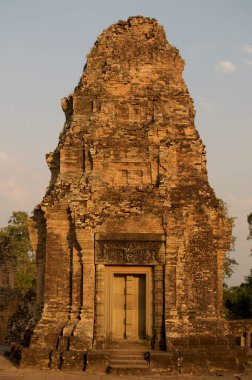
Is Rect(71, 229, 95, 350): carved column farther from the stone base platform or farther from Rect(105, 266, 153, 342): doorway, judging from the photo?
Rect(105, 266, 153, 342): doorway

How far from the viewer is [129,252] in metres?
13.6

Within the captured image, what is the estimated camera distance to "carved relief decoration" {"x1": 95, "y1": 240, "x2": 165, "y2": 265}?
1356 cm

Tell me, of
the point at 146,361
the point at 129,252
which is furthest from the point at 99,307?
the point at 146,361

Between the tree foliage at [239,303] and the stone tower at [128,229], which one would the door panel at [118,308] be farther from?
the tree foliage at [239,303]

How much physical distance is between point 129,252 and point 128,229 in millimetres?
578

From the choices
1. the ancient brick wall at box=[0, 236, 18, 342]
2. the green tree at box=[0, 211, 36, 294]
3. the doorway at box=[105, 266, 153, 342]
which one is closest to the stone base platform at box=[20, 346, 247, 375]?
the doorway at box=[105, 266, 153, 342]

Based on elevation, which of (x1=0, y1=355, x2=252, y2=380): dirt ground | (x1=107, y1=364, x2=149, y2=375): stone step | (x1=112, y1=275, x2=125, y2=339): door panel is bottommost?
(x1=0, y1=355, x2=252, y2=380): dirt ground

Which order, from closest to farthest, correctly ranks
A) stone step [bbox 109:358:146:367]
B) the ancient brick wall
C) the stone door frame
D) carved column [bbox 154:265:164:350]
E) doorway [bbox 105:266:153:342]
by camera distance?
1. stone step [bbox 109:358:146:367]
2. carved column [bbox 154:265:164:350]
3. the stone door frame
4. doorway [bbox 105:266:153:342]
5. the ancient brick wall

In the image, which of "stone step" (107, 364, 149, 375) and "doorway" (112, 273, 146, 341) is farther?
"doorway" (112, 273, 146, 341)

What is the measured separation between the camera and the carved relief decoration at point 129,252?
13.6 m

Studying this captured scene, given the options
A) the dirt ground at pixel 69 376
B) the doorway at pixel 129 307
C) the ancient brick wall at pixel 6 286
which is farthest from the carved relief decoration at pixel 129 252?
the ancient brick wall at pixel 6 286

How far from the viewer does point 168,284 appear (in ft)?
44.1

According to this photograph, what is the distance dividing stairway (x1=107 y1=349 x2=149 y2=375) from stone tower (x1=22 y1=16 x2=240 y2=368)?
0.48 meters

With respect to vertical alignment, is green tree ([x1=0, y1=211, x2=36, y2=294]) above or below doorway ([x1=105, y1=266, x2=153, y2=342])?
above
